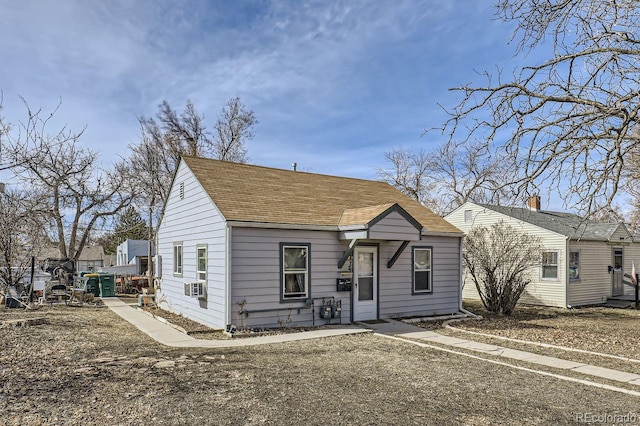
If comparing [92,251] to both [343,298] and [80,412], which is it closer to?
[343,298]

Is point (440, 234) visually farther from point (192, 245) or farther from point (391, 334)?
point (192, 245)

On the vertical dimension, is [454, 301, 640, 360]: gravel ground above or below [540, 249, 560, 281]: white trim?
below

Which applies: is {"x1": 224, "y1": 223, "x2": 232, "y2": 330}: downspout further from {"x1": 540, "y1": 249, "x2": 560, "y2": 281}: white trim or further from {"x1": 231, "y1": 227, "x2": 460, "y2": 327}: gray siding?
{"x1": 540, "y1": 249, "x2": 560, "y2": 281}: white trim

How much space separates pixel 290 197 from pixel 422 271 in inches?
180

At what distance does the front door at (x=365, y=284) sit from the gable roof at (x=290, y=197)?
3.88 feet

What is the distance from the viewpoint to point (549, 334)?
36.0 feet

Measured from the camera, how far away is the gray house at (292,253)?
1067 cm

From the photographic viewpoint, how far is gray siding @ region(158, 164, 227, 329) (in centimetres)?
1077

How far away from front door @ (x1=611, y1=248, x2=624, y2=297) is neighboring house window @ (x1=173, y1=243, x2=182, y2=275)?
18646mm

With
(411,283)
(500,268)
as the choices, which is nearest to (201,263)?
(411,283)

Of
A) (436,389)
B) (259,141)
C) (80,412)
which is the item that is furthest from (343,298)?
(259,141)

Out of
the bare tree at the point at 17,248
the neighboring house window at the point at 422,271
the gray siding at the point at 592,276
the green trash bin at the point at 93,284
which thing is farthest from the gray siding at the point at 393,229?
the green trash bin at the point at 93,284

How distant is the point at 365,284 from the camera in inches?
492

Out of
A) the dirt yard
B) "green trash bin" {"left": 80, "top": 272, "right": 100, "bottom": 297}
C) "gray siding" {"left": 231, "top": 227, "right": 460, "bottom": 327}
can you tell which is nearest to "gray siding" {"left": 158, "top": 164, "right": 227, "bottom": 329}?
"gray siding" {"left": 231, "top": 227, "right": 460, "bottom": 327}
